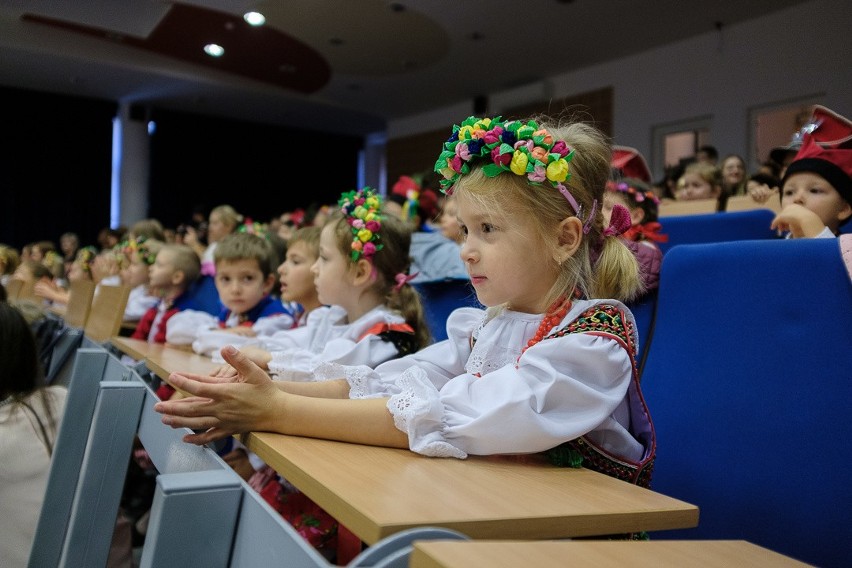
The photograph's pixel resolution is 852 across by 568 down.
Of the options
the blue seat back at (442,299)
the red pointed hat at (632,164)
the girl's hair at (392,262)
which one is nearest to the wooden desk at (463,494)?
the girl's hair at (392,262)

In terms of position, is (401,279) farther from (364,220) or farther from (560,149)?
(560,149)

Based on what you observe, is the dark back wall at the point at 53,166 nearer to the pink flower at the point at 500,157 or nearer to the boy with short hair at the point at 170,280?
the boy with short hair at the point at 170,280

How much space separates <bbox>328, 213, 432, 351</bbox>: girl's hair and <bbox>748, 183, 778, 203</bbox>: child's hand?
201 centimetres

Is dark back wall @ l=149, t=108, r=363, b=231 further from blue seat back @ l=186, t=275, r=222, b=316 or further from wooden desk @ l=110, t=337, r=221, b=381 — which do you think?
wooden desk @ l=110, t=337, r=221, b=381

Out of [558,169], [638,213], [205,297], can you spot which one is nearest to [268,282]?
[205,297]

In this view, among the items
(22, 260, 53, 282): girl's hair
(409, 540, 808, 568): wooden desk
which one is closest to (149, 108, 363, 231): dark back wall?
(22, 260, 53, 282): girl's hair

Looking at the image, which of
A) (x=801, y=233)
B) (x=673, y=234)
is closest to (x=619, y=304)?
(x=801, y=233)

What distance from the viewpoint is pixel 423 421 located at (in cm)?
91

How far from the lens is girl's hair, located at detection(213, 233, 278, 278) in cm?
266

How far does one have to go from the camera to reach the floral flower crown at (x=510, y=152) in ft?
3.52

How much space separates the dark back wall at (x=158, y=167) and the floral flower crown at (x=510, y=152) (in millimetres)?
10568

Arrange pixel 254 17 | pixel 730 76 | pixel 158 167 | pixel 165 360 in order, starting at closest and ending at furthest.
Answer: pixel 165 360 < pixel 254 17 < pixel 730 76 < pixel 158 167

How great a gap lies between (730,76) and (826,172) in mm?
5513

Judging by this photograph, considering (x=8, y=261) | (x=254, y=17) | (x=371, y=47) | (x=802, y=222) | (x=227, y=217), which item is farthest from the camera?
(x=371, y=47)
